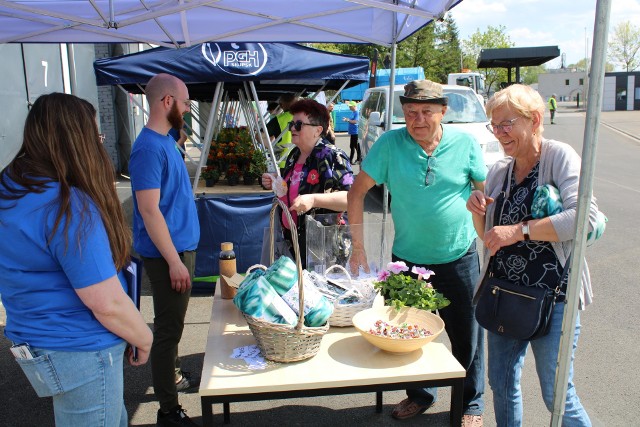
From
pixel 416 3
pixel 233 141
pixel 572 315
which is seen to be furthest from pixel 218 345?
pixel 233 141

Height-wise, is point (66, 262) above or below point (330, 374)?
above

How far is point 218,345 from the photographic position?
2.16 m

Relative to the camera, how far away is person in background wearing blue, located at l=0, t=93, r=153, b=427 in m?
1.61

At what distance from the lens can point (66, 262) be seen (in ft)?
5.27

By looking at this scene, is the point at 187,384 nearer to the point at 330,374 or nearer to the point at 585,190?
the point at 330,374

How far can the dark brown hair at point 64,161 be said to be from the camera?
64.1 inches

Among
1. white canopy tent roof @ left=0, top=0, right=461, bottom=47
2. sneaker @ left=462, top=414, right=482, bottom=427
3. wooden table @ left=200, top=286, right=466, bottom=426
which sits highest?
white canopy tent roof @ left=0, top=0, right=461, bottom=47

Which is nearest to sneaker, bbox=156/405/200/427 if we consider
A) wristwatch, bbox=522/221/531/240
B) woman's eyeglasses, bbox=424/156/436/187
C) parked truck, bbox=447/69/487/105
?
woman's eyeglasses, bbox=424/156/436/187

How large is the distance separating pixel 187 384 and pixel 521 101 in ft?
8.62

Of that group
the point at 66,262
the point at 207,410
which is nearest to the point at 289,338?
the point at 207,410

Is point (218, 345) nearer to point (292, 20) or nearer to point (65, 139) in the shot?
point (65, 139)

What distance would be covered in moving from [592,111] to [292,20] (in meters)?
2.78

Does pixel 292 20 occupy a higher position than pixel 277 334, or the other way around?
pixel 292 20

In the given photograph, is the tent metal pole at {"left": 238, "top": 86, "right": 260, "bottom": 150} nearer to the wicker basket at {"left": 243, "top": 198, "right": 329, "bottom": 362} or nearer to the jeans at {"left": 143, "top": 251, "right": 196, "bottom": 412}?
the jeans at {"left": 143, "top": 251, "right": 196, "bottom": 412}
